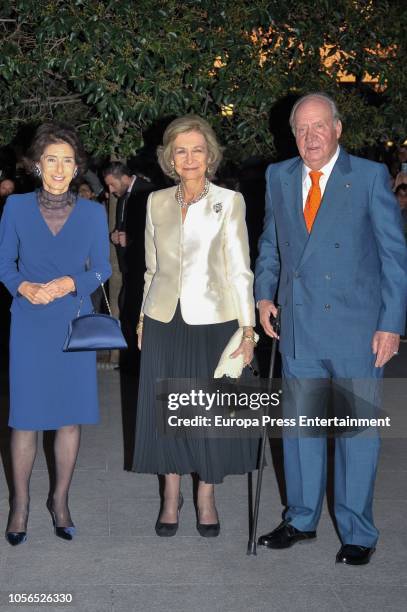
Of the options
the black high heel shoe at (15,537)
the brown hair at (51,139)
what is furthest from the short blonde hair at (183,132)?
the black high heel shoe at (15,537)

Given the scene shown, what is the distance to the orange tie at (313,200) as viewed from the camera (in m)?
5.42

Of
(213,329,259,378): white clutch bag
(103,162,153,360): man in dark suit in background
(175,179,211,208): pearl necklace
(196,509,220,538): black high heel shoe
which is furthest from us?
(103,162,153,360): man in dark suit in background

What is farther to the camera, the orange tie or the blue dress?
the blue dress

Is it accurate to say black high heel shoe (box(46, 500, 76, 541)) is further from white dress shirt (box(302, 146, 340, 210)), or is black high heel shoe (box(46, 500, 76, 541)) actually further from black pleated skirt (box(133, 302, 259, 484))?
white dress shirt (box(302, 146, 340, 210))

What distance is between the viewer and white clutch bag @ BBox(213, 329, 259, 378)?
18.0 ft

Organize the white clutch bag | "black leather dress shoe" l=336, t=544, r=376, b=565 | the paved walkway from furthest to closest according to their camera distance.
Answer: the white clutch bag → "black leather dress shoe" l=336, t=544, r=376, b=565 → the paved walkway

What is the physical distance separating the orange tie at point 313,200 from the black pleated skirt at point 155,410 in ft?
2.20

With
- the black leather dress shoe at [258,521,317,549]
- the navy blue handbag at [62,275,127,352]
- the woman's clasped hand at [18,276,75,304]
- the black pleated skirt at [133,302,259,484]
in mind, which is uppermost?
the woman's clasped hand at [18,276,75,304]

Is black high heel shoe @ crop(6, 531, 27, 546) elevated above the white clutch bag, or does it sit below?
below

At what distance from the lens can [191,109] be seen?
9.57m

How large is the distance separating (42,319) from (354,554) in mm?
1901

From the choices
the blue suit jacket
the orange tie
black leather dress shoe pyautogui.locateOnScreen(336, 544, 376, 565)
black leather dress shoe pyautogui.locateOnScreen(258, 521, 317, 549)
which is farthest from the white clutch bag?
black leather dress shoe pyautogui.locateOnScreen(336, 544, 376, 565)

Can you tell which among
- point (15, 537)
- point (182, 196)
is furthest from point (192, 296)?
point (15, 537)

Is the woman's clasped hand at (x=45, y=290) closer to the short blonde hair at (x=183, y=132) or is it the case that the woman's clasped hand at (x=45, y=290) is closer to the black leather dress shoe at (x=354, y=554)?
the short blonde hair at (x=183, y=132)
